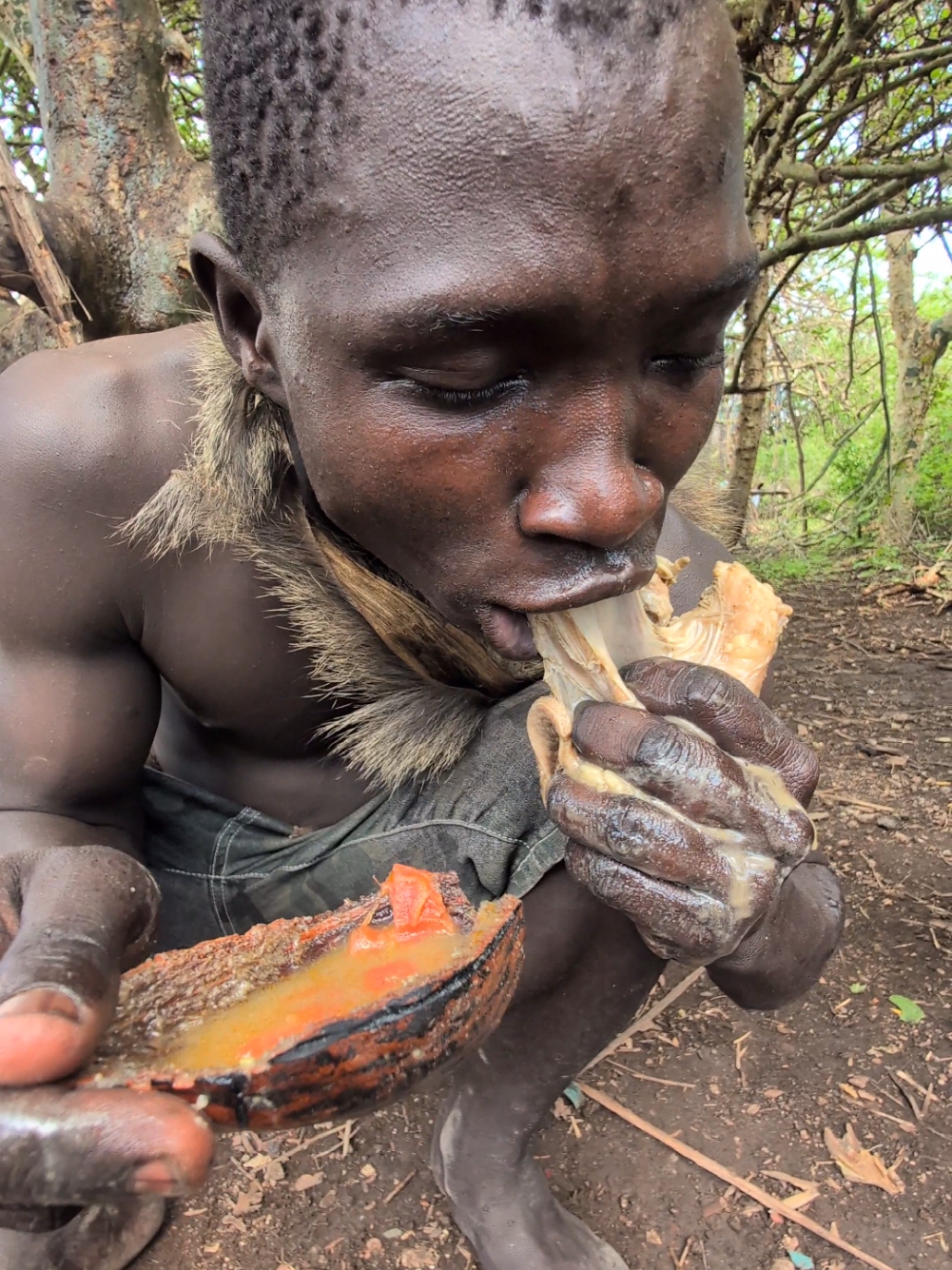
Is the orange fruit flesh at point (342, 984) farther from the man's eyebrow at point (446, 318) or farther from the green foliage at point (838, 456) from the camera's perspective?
the green foliage at point (838, 456)

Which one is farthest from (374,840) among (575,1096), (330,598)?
(575,1096)

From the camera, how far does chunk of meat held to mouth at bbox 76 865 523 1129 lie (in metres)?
0.96

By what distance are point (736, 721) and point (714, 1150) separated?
1184 millimetres

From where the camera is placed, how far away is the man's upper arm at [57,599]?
152 cm

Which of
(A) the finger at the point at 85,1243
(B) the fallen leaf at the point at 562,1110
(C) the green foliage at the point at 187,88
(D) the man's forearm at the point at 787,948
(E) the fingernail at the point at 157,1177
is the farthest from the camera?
(C) the green foliage at the point at 187,88

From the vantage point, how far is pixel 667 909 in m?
1.08

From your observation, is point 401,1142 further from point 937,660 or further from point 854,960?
point 937,660

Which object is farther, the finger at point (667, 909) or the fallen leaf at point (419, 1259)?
the fallen leaf at point (419, 1259)

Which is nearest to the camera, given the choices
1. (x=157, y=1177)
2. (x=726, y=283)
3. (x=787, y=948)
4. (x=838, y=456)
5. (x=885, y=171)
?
(x=157, y=1177)

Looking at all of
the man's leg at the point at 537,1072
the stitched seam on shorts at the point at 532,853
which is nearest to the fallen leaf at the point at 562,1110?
the man's leg at the point at 537,1072

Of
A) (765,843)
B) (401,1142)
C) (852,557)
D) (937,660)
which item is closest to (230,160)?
(765,843)

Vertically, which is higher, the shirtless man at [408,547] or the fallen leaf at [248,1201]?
the shirtless man at [408,547]

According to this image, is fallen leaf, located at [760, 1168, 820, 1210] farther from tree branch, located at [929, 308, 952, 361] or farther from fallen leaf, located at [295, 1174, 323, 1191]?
tree branch, located at [929, 308, 952, 361]

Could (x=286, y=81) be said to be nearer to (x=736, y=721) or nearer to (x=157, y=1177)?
(x=736, y=721)
